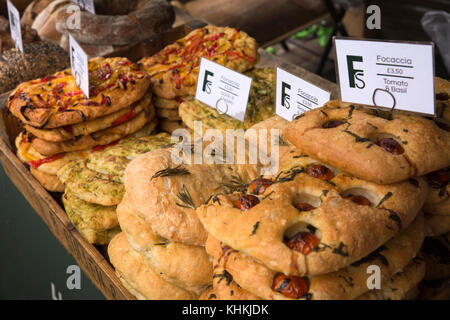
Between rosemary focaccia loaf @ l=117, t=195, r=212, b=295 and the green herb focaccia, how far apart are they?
76 centimetres

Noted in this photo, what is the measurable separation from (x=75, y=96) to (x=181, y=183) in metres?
1.04

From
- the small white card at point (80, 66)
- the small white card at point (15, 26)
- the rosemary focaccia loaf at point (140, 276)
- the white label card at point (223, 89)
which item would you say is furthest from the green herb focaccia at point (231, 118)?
the small white card at point (15, 26)

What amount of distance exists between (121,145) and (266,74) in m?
0.95

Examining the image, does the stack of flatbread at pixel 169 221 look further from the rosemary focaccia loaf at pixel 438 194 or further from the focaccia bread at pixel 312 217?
the rosemary focaccia loaf at pixel 438 194

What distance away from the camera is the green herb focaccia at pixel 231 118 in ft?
7.40

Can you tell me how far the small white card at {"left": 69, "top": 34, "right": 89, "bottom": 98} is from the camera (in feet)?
7.44

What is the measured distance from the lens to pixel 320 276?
1.23 meters

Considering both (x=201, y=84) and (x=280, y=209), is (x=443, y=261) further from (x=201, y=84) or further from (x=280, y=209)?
(x=201, y=84)

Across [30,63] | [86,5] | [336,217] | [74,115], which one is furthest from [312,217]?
[86,5]

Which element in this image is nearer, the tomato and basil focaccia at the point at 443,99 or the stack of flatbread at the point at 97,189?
the tomato and basil focaccia at the point at 443,99

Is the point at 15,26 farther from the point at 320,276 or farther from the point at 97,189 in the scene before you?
the point at 320,276

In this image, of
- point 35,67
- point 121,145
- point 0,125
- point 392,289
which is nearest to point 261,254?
point 392,289

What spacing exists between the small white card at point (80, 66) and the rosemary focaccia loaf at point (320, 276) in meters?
1.36

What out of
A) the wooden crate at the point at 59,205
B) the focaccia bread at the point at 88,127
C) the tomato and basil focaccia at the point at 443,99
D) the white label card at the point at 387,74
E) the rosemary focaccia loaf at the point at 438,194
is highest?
the white label card at the point at 387,74
